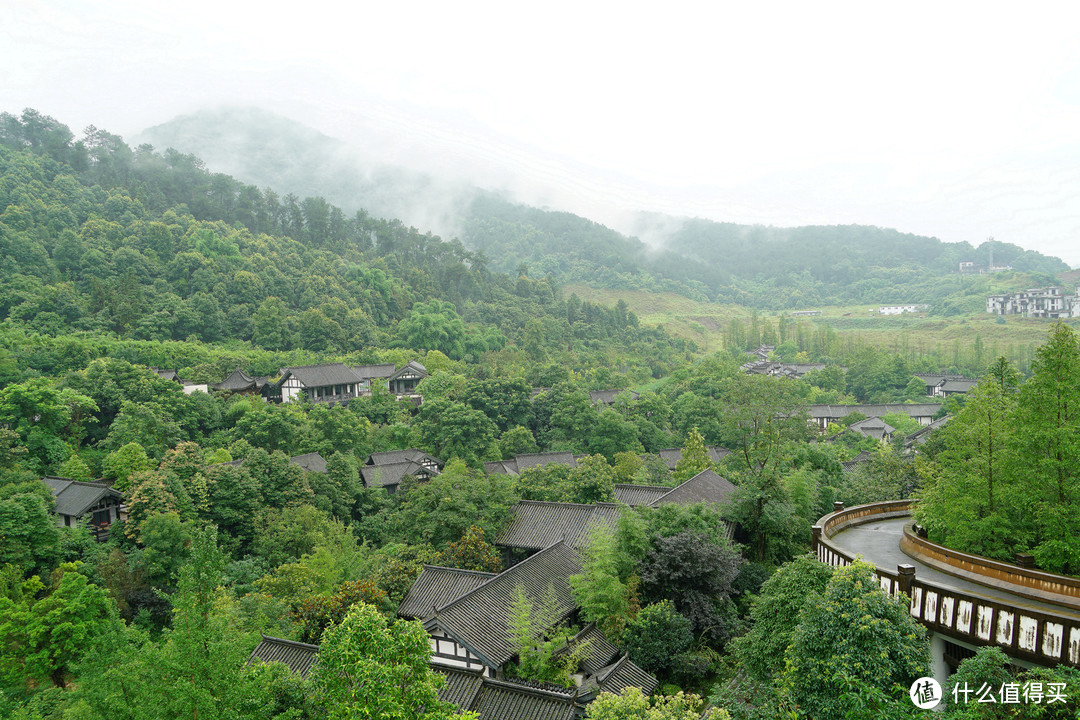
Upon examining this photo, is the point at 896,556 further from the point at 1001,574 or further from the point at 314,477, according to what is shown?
the point at 314,477

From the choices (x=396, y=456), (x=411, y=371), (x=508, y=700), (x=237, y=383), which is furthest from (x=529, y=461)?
(x=508, y=700)

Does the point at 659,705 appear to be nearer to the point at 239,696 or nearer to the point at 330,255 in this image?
the point at 239,696

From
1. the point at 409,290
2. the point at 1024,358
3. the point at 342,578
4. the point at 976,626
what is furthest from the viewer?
the point at 409,290

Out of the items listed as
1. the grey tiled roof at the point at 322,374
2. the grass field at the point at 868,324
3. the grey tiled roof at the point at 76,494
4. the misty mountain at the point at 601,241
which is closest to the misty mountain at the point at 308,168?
the misty mountain at the point at 601,241

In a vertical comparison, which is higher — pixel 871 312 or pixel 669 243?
pixel 669 243

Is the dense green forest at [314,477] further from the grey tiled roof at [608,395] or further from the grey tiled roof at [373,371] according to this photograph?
the grey tiled roof at [608,395]

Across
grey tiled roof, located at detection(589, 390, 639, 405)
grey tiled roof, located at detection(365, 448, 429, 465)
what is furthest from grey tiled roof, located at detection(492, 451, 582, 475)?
grey tiled roof, located at detection(589, 390, 639, 405)

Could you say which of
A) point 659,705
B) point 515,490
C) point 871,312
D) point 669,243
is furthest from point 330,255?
point 669,243
